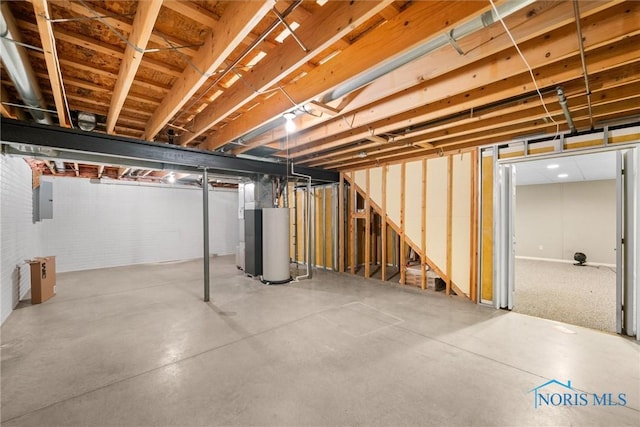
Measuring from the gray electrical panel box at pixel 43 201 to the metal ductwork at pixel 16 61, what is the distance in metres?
3.91

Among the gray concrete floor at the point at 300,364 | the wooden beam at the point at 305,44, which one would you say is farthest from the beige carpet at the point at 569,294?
the wooden beam at the point at 305,44

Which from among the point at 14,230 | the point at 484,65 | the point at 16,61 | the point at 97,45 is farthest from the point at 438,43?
the point at 14,230

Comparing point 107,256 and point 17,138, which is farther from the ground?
point 17,138

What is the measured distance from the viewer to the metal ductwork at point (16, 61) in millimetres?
1505

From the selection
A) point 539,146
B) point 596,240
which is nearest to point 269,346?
point 539,146

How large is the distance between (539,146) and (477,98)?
69.2 inches

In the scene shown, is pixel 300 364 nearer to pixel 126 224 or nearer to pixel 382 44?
pixel 382 44

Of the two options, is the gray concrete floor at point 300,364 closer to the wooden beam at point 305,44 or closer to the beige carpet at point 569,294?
the beige carpet at point 569,294

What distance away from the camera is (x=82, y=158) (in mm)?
3850

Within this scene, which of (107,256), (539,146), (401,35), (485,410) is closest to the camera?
(401,35)

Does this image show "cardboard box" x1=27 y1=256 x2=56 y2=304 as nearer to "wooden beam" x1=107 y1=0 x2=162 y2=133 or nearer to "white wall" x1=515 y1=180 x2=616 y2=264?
"wooden beam" x1=107 y1=0 x2=162 y2=133

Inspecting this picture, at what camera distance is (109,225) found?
7.09 metres

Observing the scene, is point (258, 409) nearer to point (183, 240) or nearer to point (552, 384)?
point (552, 384)

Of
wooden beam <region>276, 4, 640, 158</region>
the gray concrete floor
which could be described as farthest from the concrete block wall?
wooden beam <region>276, 4, 640, 158</region>
